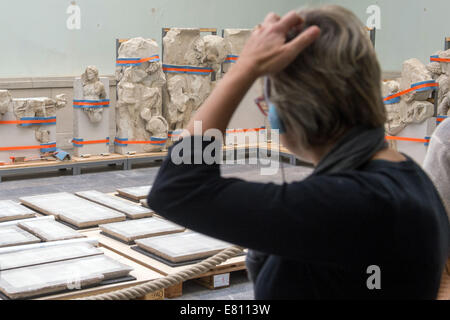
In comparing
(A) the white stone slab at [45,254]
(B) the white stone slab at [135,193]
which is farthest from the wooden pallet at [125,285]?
(B) the white stone slab at [135,193]

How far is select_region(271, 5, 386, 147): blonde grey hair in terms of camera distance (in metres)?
1.36

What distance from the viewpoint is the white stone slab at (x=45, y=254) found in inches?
166

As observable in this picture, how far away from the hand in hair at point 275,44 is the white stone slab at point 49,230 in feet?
12.5

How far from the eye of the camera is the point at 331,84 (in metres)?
1.35

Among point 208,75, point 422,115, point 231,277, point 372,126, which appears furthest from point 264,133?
point 372,126

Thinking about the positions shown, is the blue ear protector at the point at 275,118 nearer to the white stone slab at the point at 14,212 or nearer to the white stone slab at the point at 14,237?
the white stone slab at the point at 14,237

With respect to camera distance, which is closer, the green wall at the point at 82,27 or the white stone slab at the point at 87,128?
the white stone slab at the point at 87,128

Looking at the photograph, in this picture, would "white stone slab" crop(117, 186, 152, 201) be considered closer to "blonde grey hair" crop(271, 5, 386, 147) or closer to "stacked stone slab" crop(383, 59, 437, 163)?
"stacked stone slab" crop(383, 59, 437, 163)

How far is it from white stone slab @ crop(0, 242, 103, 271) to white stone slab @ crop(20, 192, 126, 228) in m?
0.72

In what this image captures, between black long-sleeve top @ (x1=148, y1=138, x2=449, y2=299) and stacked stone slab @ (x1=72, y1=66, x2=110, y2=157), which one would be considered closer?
black long-sleeve top @ (x1=148, y1=138, x2=449, y2=299)

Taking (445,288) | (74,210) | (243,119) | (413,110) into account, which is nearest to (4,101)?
(74,210)

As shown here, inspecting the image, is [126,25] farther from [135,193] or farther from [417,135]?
[135,193]

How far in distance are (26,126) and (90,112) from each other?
95cm

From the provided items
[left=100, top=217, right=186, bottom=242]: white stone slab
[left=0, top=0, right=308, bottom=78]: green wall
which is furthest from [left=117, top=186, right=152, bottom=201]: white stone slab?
[left=0, top=0, right=308, bottom=78]: green wall
